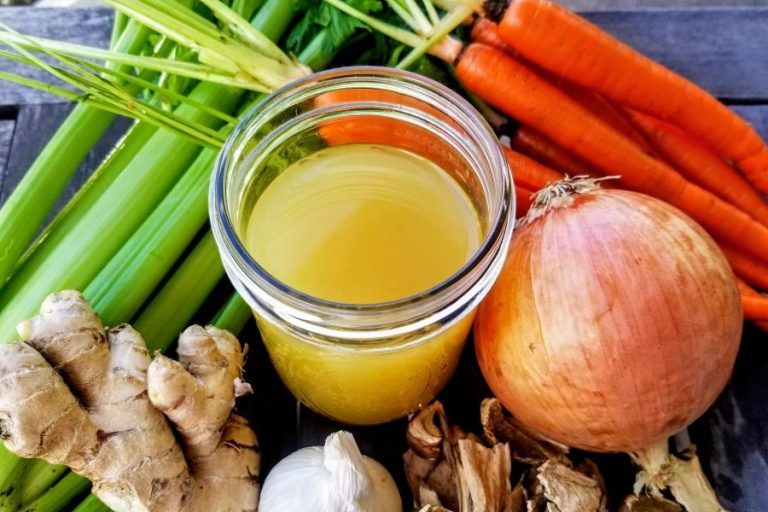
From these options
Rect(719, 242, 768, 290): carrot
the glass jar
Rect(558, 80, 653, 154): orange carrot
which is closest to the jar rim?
the glass jar

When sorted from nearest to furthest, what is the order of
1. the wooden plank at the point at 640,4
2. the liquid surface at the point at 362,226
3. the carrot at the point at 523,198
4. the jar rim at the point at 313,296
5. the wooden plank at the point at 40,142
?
the jar rim at the point at 313,296
the liquid surface at the point at 362,226
the carrot at the point at 523,198
the wooden plank at the point at 40,142
the wooden plank at the point at 640,4

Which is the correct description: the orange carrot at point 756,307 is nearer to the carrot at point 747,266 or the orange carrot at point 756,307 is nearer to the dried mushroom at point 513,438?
the carrot at point 747,266

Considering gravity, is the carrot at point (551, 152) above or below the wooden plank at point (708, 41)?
below

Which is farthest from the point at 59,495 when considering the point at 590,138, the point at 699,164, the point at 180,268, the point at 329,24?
the point at 699,164

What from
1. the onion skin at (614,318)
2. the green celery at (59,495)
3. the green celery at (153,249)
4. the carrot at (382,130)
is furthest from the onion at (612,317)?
the green celery at (59,495)

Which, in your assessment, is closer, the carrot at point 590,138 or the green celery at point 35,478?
the green celery at point 35,478

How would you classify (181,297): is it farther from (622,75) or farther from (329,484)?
(622,75)
